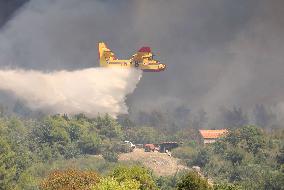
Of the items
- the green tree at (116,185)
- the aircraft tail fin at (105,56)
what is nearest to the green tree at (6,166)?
the aircraft tail fin at (105,56)

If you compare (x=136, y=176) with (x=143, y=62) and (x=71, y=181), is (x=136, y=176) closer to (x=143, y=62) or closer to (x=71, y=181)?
(x=71, y=181)

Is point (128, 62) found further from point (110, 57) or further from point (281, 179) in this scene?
point (281, 179)

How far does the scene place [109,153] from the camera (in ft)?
463

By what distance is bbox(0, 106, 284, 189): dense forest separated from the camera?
106 metres

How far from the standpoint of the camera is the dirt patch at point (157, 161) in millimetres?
131863

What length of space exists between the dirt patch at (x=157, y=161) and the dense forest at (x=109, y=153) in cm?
274

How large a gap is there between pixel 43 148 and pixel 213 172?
44.3 meters

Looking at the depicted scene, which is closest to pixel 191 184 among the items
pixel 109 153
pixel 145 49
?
pixel 145 49

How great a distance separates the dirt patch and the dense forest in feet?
8.98

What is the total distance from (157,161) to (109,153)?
11.7 metres

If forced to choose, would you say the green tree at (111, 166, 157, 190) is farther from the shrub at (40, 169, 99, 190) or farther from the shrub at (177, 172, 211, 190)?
the shrub at (177, 172, 211, 190)

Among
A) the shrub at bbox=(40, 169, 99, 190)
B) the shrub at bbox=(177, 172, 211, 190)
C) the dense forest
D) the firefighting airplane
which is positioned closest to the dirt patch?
the dense forest

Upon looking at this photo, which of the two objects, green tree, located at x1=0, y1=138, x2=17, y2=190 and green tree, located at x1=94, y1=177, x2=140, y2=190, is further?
green tree, located at x1=0, y1=138, x2=17, y2=190

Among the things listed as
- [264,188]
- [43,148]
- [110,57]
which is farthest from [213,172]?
[43,148]
